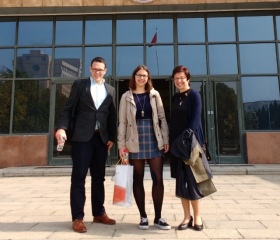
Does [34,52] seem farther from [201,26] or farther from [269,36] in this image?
[269,36]

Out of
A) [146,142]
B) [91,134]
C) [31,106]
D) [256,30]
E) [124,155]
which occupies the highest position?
[256,30]

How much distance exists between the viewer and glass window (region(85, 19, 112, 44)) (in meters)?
10.5

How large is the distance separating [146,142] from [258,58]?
8.15 metres

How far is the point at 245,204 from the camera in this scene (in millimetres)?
4781

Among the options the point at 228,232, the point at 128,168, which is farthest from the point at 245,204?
the point at 128,168

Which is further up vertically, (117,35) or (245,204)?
(117,35)

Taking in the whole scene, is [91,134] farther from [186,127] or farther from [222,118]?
[222,118]

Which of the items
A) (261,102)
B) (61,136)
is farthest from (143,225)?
(261,102)

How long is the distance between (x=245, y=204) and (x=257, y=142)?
5.20 metres

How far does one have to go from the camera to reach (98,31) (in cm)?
1049

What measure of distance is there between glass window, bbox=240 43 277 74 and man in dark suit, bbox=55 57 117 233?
7597 millimetres

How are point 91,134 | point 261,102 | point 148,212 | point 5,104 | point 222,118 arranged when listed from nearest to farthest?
1. point 91,134
2. point 148,212
3. point 222,118
4. point 261,102
5. point 5,104

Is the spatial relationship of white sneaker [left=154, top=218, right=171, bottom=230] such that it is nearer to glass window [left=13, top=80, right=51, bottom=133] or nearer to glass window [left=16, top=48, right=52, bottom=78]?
glass window [left=13, top=80, right=51, bottom=133]

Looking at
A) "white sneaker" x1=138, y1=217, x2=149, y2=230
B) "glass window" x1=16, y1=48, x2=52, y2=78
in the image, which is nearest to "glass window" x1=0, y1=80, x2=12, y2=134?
"glass window" x1=16, y1=48, x2=52, y2=78
